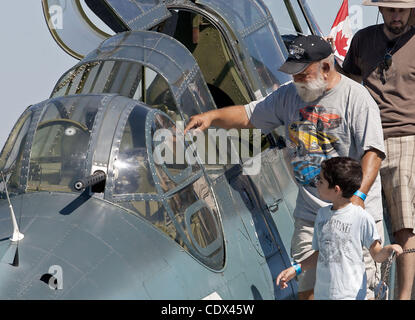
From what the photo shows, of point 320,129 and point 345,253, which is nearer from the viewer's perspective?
point 345,253

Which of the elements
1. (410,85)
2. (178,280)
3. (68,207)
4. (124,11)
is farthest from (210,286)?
(124,11)

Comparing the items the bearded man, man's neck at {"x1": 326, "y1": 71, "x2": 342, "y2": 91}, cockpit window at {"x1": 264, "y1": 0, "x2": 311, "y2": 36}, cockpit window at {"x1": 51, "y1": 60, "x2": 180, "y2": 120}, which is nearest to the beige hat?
the bearded man

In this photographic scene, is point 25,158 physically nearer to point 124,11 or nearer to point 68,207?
point 68,207

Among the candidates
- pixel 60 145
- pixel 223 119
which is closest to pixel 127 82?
pixel 223 119

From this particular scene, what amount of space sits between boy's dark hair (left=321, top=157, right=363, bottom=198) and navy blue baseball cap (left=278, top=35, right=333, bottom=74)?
0.85m

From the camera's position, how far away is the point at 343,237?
4.67 meters

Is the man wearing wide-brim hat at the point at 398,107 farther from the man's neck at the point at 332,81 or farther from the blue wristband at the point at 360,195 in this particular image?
the blue wristband at the point at 360,195

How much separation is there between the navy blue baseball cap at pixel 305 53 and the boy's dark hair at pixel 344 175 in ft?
2.80

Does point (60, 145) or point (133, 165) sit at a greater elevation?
point (60, 145)

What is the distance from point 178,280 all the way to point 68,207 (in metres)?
0.78

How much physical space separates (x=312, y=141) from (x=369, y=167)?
501mm

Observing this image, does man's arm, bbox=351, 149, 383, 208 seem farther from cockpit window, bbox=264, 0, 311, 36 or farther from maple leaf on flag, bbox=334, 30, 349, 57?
maple leaf on flag, bbox=334, 30, 349, 57

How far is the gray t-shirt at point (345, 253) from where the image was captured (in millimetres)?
4633

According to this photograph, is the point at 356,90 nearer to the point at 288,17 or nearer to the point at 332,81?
the point at 332,81
